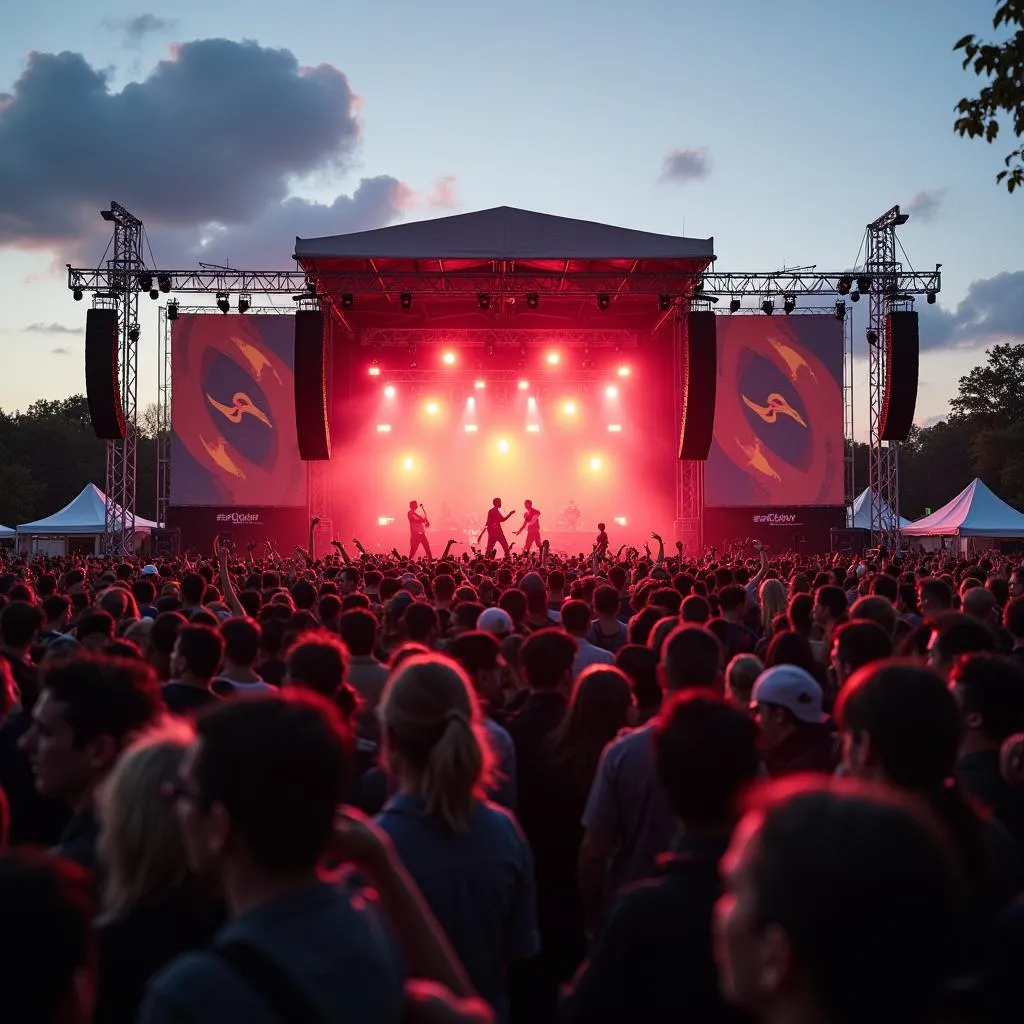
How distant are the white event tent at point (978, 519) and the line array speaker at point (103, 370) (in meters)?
22.1

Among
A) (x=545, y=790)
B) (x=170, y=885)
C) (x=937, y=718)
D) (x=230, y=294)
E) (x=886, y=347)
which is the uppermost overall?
(x=230, y=294)

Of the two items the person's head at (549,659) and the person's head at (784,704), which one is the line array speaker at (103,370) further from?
the person's head at (784,704)

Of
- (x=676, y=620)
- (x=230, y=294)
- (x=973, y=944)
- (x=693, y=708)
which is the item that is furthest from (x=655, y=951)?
(x=230, y=294)

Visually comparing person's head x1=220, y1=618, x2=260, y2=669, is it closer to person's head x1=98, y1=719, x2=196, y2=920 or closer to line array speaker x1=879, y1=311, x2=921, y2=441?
person's head x1=98, y1=719, x2=196, y2=920

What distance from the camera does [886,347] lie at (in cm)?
2100

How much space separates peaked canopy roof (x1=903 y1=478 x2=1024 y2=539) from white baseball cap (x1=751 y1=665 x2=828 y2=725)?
1096 inches

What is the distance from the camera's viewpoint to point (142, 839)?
1.90 metres

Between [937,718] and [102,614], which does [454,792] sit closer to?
[937,718]

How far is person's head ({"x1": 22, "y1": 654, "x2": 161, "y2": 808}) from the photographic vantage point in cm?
270

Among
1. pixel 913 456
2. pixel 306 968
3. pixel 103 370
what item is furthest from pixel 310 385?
pixel 913 456

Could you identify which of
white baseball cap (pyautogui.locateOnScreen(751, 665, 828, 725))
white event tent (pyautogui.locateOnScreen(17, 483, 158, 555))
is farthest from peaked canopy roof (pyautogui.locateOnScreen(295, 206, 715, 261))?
white baseball cap (pyautogui.locateOnScreen(751, 665, 828, 725))

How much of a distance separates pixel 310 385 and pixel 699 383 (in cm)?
690

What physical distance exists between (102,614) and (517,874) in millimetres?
3776

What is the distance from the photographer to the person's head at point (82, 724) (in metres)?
2.70
